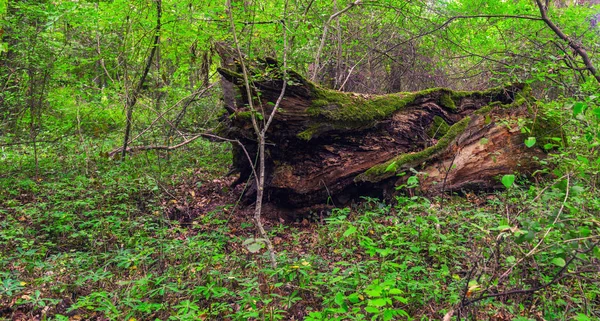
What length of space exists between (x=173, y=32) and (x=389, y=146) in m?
4.17

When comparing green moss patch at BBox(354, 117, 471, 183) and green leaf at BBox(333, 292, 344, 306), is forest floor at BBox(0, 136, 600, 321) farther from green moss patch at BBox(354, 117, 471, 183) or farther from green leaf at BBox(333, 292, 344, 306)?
green moss patch at BBox(354, 117, 471, 183)

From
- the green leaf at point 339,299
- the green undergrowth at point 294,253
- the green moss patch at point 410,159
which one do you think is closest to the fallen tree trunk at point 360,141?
the green moss patch at point 410,159

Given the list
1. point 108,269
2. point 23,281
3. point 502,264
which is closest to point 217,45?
point 108,269

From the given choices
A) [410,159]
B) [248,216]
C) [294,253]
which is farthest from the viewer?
[248,216]

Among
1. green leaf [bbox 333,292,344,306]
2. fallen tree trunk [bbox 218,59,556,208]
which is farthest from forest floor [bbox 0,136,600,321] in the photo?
fallen tree trunk [bbox 218,59,556,208]

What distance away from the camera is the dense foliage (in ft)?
9.34

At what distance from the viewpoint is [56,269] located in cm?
396

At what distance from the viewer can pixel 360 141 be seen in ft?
19.6

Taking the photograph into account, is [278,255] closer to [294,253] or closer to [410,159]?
[294,253]

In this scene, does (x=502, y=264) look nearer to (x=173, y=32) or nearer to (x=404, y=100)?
(x=404, y=100)

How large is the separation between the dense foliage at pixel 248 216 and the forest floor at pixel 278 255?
0.09ft

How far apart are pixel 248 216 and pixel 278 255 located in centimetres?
186

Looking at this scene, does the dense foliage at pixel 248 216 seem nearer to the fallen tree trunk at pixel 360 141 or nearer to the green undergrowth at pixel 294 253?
the green undergrowth at pixel 294 253

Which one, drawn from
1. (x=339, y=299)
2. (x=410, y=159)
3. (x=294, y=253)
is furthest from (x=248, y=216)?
(x=339, y=299)
